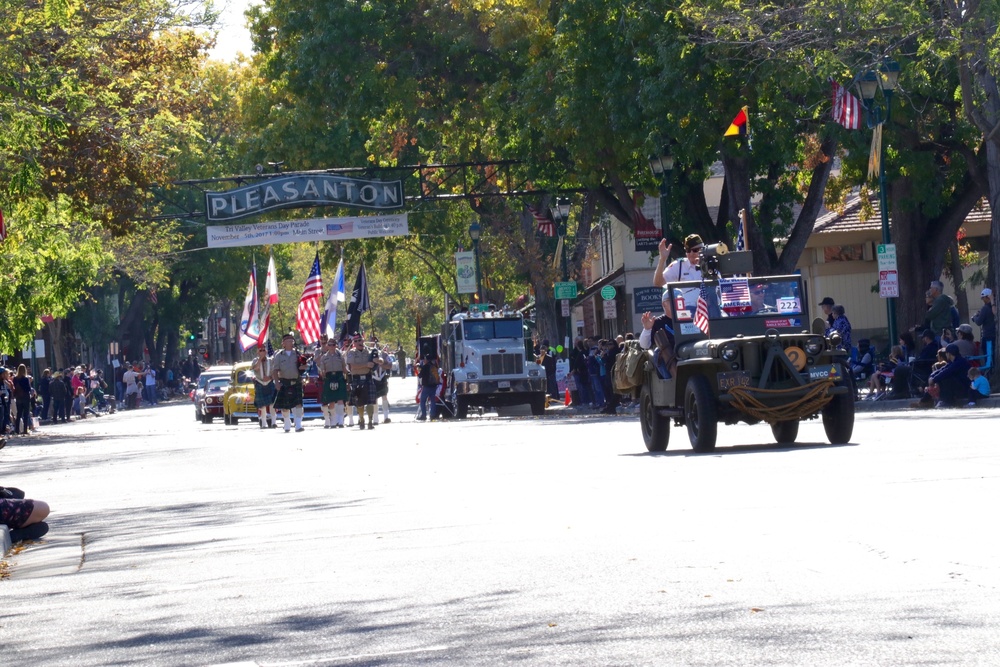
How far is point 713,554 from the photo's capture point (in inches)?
354

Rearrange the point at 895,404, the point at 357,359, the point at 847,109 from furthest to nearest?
the point at 357,359 < the point at 847,109 < the point at 895,404

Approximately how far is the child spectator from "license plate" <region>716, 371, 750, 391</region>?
10.4 m

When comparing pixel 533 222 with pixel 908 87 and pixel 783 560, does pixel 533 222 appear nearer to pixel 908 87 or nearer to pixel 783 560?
pixel 908 87

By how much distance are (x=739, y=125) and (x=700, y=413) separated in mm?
15214

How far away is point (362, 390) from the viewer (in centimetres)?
3262

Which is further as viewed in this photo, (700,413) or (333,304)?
Result: (333,304)

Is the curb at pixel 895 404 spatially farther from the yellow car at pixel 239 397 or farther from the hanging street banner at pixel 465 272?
the hanging street banner at pixel 465 272

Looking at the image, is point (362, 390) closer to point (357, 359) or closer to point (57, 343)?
point (357, 359)

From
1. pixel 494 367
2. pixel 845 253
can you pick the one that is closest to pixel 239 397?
pixel 494 367

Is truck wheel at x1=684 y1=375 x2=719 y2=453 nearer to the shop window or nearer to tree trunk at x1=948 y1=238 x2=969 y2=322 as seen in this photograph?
tree trunk at x1=948 y1=238 x2=969 y2=322

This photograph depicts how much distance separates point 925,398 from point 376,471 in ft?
37.0

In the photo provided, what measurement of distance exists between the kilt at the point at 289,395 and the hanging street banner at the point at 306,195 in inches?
320

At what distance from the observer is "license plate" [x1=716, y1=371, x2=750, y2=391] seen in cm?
1586

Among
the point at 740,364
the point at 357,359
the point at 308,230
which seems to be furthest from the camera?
the point at 308,230
